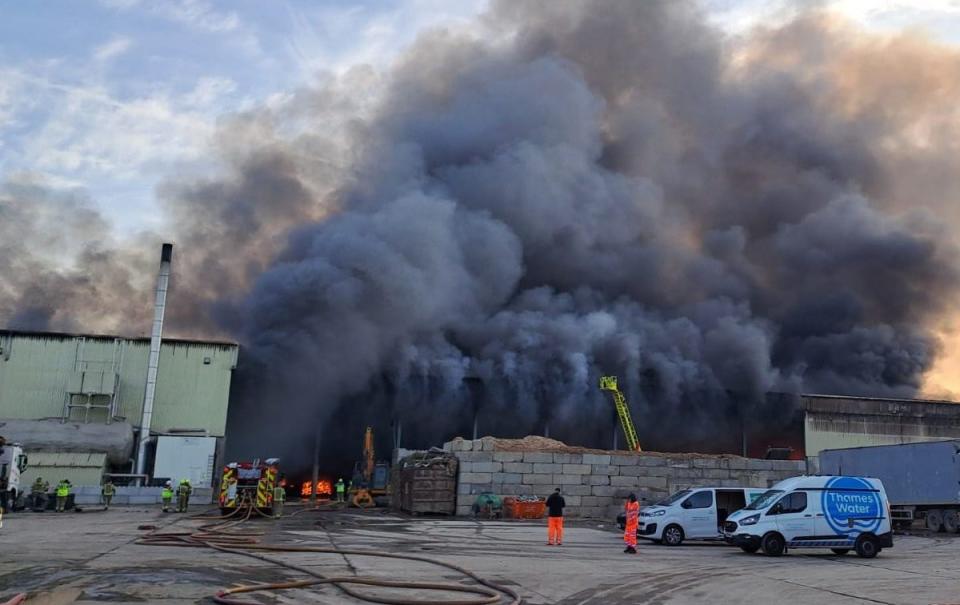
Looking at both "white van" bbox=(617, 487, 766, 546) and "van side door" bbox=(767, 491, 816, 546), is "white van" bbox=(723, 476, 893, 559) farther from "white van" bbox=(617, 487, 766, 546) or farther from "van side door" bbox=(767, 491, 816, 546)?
"white van" bbox=(617, 487, 766, 546)

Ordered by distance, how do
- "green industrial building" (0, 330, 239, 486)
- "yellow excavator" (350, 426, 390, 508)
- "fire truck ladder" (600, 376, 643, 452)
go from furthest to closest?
"fire truck ladder" (600, 376, 643, 452)
"green industrial building" (0, 330, 239, 486)
"yellow excavator" (350, 426, 390, 508)

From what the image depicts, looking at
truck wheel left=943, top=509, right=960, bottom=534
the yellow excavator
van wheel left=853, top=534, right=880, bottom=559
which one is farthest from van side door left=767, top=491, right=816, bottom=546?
the yellow excavator

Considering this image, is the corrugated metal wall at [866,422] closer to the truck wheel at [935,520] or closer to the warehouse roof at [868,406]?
the warehouse roof at [868,406]

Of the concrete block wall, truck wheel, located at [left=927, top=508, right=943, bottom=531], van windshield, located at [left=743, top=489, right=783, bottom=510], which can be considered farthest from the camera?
the concrete block wall

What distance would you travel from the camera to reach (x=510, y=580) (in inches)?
428

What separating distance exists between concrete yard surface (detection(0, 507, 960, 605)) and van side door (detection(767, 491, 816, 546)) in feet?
1.49

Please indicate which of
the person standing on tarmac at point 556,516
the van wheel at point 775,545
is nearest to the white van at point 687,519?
the van wheel at point 775,545

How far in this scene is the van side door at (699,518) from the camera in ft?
63.1

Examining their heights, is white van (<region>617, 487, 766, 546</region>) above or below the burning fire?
above

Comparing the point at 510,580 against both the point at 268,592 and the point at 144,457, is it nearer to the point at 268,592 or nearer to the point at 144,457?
the point at 268,592

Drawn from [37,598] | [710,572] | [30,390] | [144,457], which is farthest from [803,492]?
[30,390]

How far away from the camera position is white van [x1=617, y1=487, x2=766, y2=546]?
1922 centimetres

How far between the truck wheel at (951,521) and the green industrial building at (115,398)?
33915 mm

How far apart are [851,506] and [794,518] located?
1.33 metres
